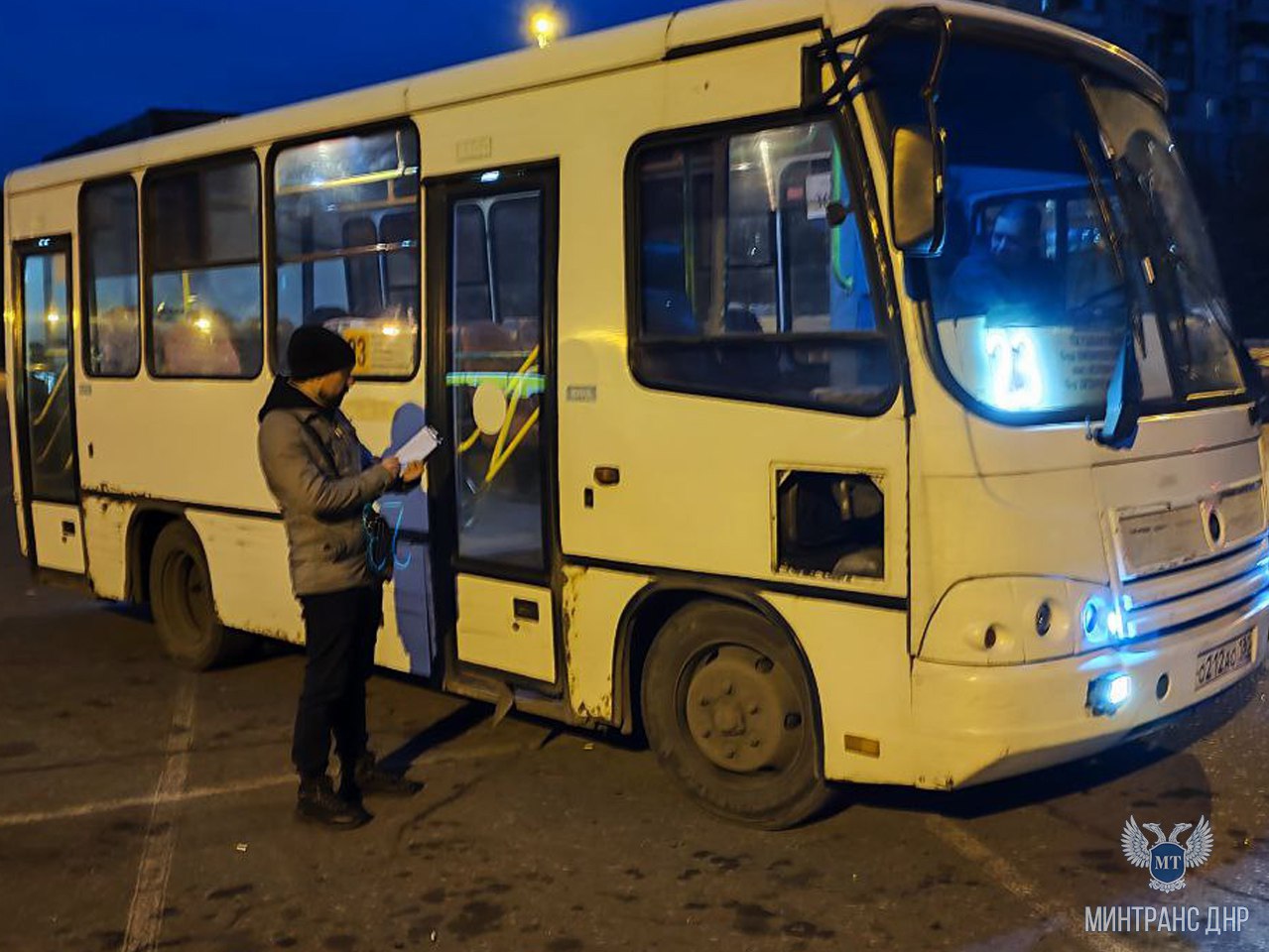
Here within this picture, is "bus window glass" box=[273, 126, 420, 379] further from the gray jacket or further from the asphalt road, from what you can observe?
the asphalt road

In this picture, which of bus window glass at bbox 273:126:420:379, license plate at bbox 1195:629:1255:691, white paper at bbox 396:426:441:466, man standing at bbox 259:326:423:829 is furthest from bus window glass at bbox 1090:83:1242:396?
bus window glass at bbox 273:126:420:379

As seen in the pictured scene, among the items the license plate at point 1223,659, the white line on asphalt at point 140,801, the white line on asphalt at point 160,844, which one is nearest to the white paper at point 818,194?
the license plate at point 1223,659

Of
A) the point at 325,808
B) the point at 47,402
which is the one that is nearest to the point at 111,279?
the point at 47,402

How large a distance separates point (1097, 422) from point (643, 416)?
1.60 m

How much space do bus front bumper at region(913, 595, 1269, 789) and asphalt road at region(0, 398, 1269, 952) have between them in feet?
1.51

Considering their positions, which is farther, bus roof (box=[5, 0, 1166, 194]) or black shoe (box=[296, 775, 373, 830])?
black shoe (box=[296, 775, 373, 830])

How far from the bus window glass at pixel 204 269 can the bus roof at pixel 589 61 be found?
20 cm

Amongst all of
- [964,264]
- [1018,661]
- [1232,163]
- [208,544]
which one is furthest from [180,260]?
[1232,163]

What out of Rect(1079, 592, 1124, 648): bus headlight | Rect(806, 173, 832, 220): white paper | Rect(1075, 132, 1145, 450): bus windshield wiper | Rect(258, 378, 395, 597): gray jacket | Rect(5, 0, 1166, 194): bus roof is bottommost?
Rect(1079, 592, 1124, 648): bus headlight

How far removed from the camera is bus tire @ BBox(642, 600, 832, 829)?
4.75m

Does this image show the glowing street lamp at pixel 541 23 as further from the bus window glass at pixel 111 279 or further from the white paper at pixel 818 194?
the white paper at pixel 818 194

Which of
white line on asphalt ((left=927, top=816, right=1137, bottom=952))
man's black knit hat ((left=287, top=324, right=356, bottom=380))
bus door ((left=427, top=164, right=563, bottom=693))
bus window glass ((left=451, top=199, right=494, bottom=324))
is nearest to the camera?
white line on asphalt ((left=927, top=816, right=1137, bottom=952))

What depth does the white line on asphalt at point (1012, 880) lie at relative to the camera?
403 centimetres

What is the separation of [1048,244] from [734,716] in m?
2.02
